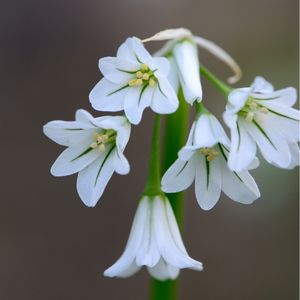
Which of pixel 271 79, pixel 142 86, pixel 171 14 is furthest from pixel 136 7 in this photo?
pixel 142 86

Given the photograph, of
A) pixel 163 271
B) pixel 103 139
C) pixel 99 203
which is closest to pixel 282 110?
pixel 103 139

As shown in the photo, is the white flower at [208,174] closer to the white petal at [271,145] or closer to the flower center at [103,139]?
the white petal at [271,145]

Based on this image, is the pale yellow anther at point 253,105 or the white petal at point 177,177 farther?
the pale yellow anther at point 253,105

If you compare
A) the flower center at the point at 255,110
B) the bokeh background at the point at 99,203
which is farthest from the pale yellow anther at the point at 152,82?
the bokeh background at the point at 99,203

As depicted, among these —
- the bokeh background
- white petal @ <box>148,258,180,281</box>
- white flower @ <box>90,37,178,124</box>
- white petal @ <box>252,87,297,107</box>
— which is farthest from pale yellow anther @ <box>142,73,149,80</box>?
the bokeh background

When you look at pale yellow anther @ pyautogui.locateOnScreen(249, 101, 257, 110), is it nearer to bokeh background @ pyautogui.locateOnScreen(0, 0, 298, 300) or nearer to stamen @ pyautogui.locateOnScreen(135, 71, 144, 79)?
stamen @ pyautogui.locateOnScreen(135, 71, 144, 79)

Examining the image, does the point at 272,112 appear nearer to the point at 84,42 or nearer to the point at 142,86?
the point at 142,86
